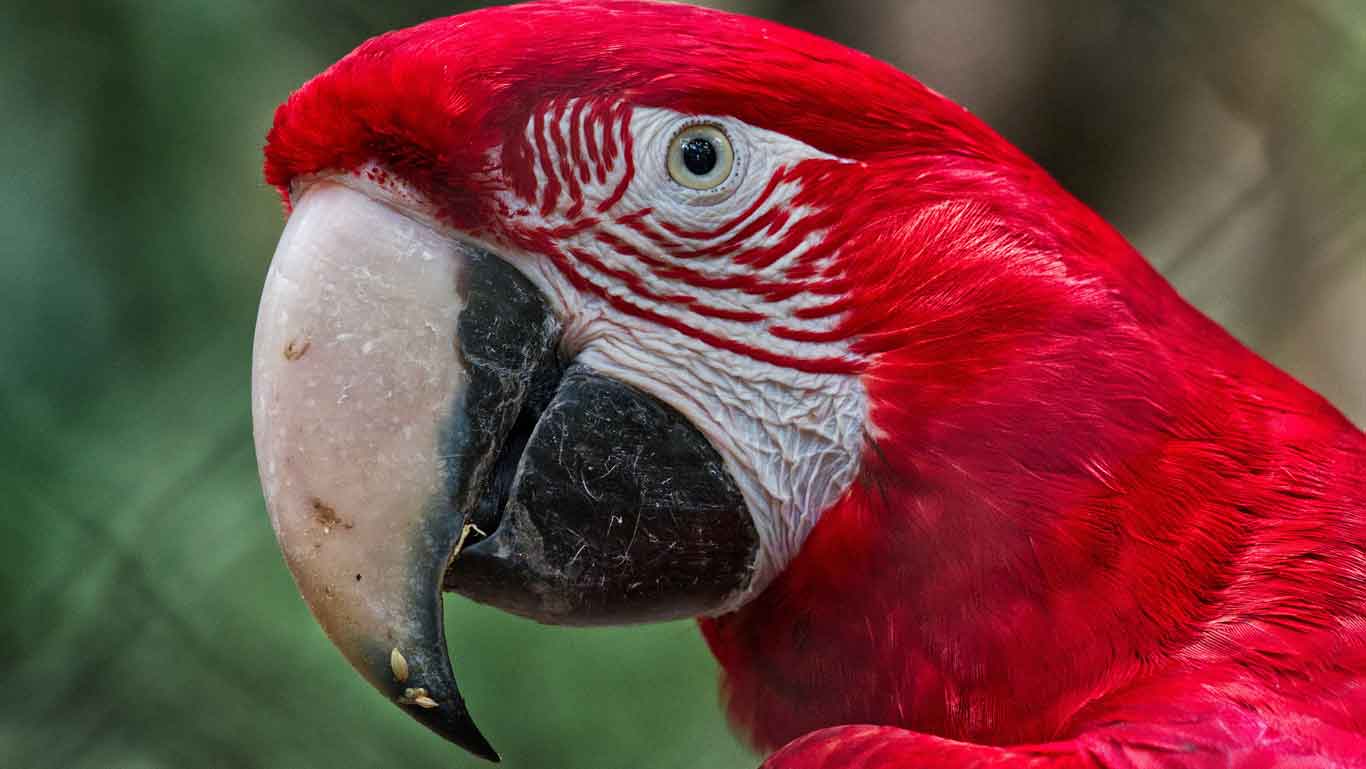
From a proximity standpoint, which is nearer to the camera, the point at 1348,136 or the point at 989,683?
the point at 989,683

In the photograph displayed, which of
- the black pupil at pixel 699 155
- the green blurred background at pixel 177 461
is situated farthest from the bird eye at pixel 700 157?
the green blurred background at pixel 177 461

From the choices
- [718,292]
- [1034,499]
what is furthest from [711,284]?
[1034,499]

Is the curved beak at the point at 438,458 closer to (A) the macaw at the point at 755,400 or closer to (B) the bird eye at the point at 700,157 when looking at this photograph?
(A) the macaw at the point at 755,400

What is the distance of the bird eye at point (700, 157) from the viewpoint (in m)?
0.89

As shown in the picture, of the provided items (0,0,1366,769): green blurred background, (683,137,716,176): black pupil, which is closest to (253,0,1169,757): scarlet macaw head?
(683,137,716,176): black pupil

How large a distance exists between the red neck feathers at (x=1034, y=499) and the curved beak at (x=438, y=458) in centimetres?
12

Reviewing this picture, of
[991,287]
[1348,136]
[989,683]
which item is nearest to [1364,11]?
[1348,136]

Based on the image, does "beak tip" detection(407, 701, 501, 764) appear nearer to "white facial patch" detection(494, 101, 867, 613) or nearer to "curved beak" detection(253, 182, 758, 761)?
"curved beak" detection(253, 182, 758, 761)

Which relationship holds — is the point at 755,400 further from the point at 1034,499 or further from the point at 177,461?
the point at 177,461

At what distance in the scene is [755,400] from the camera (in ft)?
3.02

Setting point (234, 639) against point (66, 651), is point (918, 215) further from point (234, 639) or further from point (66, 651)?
point (66, 651)

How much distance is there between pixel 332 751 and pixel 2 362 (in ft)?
2.25

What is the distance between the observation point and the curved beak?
83 cm

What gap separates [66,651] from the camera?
1862 mm
